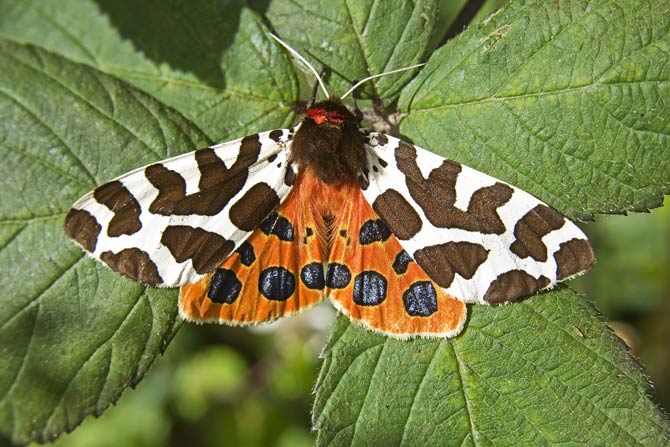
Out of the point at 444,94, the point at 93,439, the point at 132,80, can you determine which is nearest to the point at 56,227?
the point at 132,80

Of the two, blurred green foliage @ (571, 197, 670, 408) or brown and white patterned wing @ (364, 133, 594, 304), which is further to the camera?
blurred green foliage @ (571, 197, 670, 408)

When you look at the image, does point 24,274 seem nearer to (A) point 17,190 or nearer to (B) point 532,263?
(A) point 17,190

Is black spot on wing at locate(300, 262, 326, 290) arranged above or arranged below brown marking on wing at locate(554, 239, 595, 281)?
above

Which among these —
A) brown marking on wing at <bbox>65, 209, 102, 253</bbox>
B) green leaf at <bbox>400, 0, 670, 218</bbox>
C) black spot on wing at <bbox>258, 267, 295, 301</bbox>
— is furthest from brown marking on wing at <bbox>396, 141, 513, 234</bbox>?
brown marking on wing at <bbox>65, 209, 102, 253</bbox>

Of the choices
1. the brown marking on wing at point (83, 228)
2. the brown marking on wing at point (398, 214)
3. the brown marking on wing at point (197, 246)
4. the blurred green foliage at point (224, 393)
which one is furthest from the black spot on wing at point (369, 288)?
the blurred green foliage at point (224, 393)

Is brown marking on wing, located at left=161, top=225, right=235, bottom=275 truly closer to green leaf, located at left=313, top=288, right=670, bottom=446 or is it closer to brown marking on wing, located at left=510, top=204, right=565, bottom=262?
green leaf, located at left=313, top=288, right=670, bottom=446

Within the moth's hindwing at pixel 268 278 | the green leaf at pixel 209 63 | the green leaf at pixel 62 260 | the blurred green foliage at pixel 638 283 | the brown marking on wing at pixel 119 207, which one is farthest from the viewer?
the blurred green foliage at pixel 638 283

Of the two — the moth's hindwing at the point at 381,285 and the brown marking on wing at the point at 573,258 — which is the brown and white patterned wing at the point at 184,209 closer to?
the moth's hindwing at the point at 381,285
